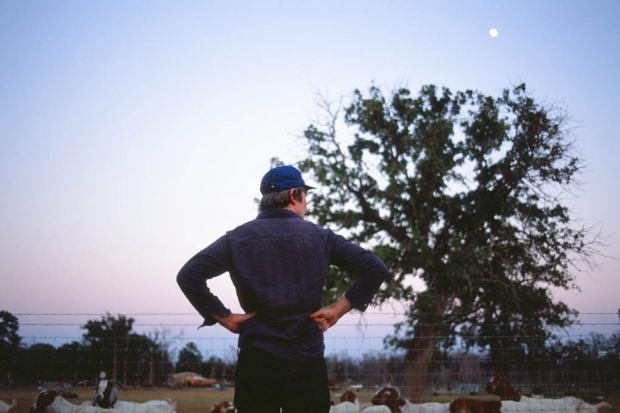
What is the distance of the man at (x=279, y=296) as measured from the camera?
2.06 meters

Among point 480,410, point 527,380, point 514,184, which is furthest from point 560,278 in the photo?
point 480,410

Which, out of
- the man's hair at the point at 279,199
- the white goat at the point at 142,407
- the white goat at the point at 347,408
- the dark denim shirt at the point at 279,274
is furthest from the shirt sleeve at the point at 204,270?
the white goat at the point at 347,408

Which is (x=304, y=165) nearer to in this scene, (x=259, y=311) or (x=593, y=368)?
(x=593, y=368)

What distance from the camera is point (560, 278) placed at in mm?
16234

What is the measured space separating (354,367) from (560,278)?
8497 mm

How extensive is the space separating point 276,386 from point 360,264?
634 millimetres

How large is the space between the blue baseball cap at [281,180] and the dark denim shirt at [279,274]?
118 millimetres

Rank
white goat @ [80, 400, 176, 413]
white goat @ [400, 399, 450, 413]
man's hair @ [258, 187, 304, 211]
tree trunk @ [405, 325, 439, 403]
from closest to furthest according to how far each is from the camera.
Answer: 1. man's hair @ [258, 187, 304, 211]
2. white goat @ [80, 400, 176, 413]
3. white goat @ [400, 399, 450, 413]
4. tree trunk @ [405, 325, 439, 403]

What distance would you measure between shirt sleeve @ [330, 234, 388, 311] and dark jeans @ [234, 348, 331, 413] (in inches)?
16.2

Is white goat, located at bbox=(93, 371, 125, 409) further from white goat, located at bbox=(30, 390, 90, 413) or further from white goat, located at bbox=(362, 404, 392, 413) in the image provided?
white goat, located at bbox=(362, 404, 392, 413)

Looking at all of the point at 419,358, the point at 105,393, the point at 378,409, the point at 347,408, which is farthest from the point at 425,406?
the point at 105,393

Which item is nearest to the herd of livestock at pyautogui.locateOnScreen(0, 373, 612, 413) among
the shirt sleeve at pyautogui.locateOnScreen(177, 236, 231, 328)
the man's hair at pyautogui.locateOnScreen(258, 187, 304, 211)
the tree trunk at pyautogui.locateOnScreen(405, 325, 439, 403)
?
the tree trunk at pyautogui.locateOnScreen(405, 325, 439, 403)

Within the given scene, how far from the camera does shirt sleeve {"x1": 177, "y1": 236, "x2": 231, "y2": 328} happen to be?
224 cm

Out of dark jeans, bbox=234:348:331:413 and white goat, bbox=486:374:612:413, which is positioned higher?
dark jeans, bbox=234:348:331:413
